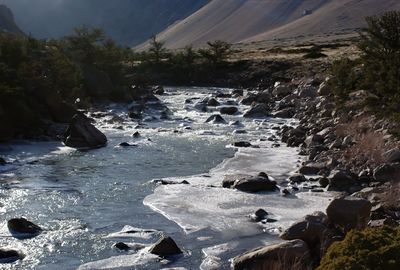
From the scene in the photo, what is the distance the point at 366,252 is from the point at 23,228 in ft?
28.7

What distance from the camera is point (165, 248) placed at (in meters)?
11.9

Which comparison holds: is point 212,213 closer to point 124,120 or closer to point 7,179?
point 7,179

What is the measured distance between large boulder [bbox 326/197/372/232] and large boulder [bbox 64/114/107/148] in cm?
1580

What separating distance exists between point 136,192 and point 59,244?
5.06m

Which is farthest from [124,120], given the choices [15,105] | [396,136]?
[396,136]

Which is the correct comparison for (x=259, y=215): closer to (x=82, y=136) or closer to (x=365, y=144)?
(x=365, y=144)

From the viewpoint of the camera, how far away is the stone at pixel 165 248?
38.8ft

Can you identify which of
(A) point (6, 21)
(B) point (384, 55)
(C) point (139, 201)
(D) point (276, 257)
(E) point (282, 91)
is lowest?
(E) point (282, 91)

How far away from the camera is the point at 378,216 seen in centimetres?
1296

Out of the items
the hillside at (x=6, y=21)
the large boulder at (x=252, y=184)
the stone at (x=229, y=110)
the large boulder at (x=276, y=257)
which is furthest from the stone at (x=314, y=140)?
the hillside at (x=6, y=21)

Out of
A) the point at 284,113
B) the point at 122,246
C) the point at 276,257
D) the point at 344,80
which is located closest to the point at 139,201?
the point at 122,246

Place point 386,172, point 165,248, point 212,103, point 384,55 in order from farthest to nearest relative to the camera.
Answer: point 212,103, point 384,55, point 386,172, point 165,248

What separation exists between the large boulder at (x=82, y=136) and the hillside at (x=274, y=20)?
114 meters

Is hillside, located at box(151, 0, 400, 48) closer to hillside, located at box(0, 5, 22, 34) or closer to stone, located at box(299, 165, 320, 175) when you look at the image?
hillside, located at box(0, 5, 22, 34)
